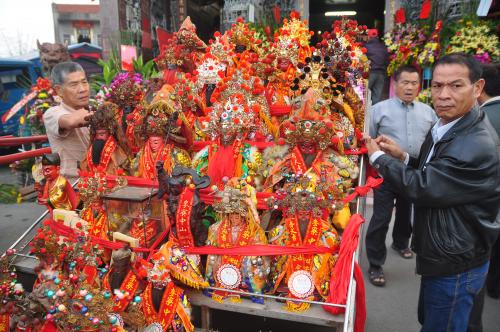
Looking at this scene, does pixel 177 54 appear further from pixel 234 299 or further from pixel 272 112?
pixel 234 299

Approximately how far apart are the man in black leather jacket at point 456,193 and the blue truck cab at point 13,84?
12.6 m

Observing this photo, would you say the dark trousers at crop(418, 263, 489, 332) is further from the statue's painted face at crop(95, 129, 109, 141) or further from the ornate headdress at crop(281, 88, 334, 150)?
the statue's painted face at crop(95, 129, 109, 141)

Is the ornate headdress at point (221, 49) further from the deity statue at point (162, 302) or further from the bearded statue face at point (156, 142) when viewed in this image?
the deity statue at point (162, 302)

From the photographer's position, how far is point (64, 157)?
4.00 meters

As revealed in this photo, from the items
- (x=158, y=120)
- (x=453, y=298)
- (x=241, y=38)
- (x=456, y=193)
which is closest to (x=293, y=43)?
(x=241, y=38)

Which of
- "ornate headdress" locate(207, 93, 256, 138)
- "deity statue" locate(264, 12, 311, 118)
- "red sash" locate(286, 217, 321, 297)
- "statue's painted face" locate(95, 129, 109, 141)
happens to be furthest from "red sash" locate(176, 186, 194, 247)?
"deity statue" locate(264, 12, 311, 118)

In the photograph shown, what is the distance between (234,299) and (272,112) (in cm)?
264

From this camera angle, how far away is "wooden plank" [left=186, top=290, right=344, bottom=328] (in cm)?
260

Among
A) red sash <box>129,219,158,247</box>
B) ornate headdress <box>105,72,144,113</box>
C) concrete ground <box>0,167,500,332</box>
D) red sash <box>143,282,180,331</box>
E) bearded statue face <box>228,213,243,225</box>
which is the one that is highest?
ornate headdress <box>105,72,144,113</box>

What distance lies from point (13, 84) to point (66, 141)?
1092cm

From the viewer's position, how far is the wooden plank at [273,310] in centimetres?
260

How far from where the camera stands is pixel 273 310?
8.86 feet

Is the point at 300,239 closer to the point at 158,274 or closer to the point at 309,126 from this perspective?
the point at 309,126

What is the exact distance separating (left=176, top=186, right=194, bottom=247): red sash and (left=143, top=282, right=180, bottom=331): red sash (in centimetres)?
38
